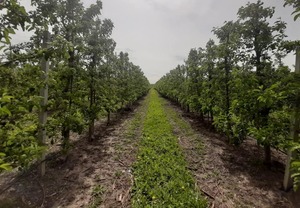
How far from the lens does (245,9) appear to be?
7.89m

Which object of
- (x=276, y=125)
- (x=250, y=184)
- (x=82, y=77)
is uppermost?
(x=82, y=77)

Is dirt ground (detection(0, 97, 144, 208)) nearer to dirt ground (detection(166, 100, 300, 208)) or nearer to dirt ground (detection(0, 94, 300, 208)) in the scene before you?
dirt ground (detection(0, 94, 300, 208))

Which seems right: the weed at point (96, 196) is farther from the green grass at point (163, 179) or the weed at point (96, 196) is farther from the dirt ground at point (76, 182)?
the green grass at point (163, 179)

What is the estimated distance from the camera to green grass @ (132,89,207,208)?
5.60 m

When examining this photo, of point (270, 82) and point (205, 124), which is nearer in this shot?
point (270, 82)

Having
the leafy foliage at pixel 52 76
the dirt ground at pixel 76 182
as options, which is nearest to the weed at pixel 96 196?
the dirt ground at pixel 76 182

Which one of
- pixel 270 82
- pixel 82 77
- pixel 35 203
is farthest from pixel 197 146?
pixel 35 203

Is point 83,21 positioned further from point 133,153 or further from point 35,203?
point 35,203

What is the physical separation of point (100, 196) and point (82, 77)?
4.73 metres

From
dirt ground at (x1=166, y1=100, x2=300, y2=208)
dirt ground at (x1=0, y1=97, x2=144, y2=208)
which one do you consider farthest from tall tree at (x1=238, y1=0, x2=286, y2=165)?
dirt ground at (x1=0, y1=97, x2=144, y2=208)

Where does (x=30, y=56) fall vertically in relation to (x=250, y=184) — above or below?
above

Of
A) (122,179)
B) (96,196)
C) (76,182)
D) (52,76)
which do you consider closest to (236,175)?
(122,179)

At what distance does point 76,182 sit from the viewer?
6.83 meters

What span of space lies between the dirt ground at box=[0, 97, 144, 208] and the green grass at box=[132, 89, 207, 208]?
0.39 metres
